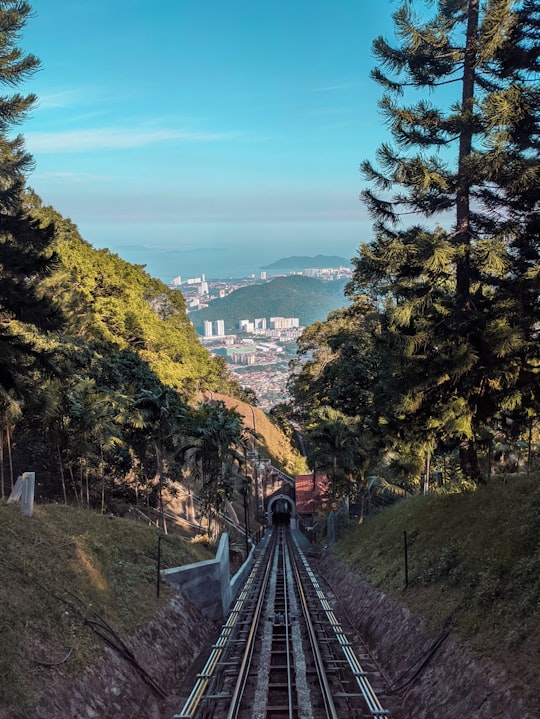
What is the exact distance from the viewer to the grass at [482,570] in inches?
384

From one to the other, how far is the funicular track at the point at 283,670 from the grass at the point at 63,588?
8.29ft

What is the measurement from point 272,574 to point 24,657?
2125cm

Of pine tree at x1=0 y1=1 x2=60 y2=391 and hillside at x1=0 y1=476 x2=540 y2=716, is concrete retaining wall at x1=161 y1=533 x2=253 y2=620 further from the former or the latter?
pine tree at x1=0 y1=1 x2=60 y2=391

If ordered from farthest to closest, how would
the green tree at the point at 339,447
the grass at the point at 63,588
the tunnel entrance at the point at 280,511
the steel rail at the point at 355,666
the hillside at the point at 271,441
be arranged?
the hillside at the point at 271,441 < the tunnel entrance at the point at 280,511 < the green tree at the point at 339,447 < the steel rail at the point at 355,666 < the grass at the point at 63,588

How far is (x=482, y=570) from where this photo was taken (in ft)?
40.5

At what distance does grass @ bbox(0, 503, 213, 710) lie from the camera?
10445 mm

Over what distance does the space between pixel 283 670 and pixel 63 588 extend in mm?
5969

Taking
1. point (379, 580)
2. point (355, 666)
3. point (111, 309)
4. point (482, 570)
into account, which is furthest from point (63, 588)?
point (111, 309)

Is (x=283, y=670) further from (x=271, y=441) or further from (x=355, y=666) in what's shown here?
(x=271, y=441)

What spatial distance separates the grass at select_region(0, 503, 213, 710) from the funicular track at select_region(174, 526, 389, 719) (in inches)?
99.5

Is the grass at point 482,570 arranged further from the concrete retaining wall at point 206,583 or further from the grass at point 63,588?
the grass at point 63,588

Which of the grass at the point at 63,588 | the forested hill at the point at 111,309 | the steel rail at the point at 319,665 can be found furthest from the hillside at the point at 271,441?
the grass at the point at 63,588

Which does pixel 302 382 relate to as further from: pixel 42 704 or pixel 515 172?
pixel 42 704

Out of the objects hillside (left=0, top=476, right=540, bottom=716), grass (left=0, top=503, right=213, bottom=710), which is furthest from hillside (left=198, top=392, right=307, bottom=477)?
hillside (left=0, top=476, right=540, bottom=716)
